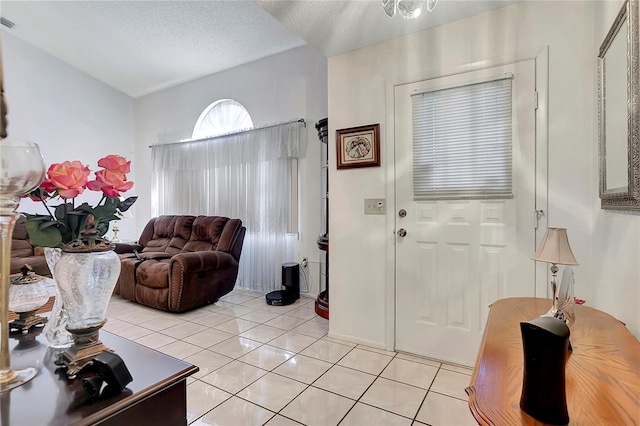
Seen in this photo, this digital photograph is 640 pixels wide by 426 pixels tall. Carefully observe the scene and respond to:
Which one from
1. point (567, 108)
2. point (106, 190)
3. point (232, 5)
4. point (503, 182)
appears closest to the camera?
point (106, 190)

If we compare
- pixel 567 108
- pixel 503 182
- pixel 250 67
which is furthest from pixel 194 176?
pixel 567 108

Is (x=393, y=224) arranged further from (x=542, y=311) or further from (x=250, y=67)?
(x=250, y=67)

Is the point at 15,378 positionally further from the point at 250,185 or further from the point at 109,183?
the point at 250,185

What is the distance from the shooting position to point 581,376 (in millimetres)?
833

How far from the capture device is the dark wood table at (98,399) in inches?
27.9

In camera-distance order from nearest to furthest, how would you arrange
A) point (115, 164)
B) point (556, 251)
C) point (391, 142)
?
point (115, 164), point (556, 251), point (391, 142)

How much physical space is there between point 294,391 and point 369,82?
2.23 m

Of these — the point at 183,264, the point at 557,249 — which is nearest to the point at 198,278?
the point at 183,264

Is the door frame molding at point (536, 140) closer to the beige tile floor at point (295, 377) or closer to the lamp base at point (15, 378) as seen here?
the beige tile floor at point (295, 377)

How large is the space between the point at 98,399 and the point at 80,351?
0.20 m

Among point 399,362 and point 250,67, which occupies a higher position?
point 250,67

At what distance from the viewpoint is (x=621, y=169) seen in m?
1.28

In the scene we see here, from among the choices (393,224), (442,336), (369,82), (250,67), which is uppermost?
(250,67)

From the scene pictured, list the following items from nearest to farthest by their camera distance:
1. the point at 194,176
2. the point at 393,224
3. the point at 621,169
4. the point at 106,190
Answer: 1. the point at 106,190
2. the point at 621,169
3. the point at 393,224
4. the point at 194,176
